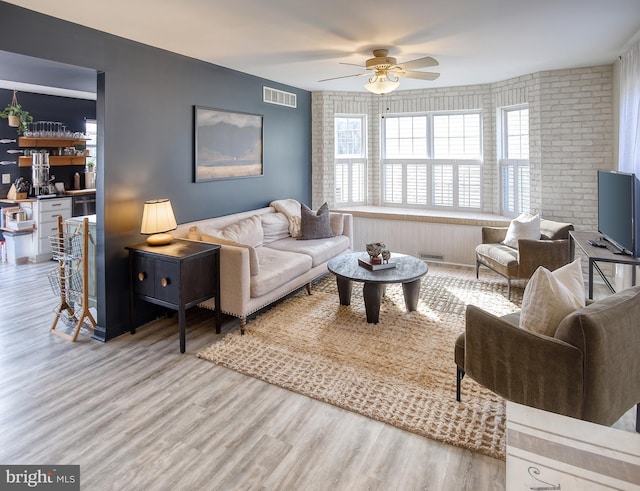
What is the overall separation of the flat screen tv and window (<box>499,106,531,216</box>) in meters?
1.83

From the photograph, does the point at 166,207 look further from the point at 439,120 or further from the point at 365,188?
the point at 439,120

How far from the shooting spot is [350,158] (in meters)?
7.03

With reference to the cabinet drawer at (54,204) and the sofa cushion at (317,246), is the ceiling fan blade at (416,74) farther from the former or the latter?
the cabinet drawer at (54,204)

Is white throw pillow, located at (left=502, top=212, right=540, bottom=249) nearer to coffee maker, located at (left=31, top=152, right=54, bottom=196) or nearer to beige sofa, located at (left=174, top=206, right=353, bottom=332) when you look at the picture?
beige sofa, located at (left=174, top=206, right=353, bottom=332)

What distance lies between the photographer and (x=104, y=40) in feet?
11.5

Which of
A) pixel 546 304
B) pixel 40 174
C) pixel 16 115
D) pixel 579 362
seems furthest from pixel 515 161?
pixel 16 115

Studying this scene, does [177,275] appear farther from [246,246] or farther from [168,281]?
[246,246]

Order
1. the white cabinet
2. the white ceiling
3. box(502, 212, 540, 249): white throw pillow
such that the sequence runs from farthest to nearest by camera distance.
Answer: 1. the white cabinet
2. box(502, 212, 540, 249): white throw pillow
3. the white ceiling

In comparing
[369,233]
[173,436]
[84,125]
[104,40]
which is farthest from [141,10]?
[84,125]

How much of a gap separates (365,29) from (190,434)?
10.8ft

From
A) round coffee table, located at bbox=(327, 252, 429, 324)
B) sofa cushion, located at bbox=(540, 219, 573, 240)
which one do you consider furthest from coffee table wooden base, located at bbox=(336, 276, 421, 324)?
sofa cushion, located at bbox=(540, 219, 573, 240)

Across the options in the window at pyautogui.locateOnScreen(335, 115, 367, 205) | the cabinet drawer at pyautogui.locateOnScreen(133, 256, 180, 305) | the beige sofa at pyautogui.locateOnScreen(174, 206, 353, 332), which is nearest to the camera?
the cabinet drawer at pyautogui.locateOnScreen(133, 256, 180, 305)

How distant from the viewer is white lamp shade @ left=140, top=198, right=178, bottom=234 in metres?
3.69

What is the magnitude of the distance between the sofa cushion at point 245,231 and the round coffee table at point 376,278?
1.05 metres
